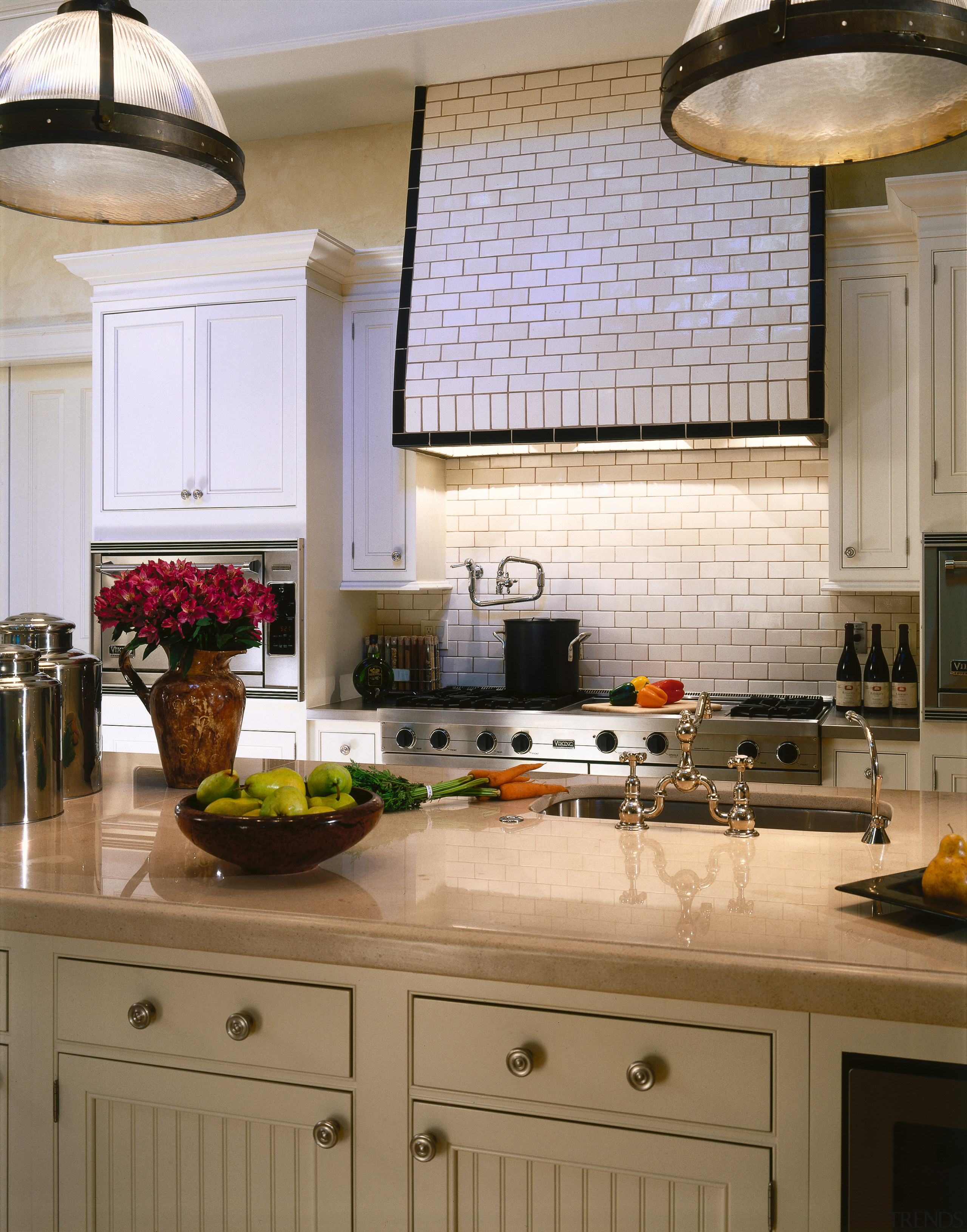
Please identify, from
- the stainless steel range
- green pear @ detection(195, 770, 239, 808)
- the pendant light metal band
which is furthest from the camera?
the stainless steel range

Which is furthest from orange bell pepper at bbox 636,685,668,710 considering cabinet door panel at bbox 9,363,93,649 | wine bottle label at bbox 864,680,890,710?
cabinet door panel at bbox 9,363,93,649

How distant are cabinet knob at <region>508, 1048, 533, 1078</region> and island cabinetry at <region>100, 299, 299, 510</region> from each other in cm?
302

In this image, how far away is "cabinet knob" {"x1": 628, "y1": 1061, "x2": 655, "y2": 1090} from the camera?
1354 mm

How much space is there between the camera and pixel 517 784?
2363 millimetres

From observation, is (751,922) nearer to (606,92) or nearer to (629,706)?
(629,706)

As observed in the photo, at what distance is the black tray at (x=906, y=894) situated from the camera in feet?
4.66

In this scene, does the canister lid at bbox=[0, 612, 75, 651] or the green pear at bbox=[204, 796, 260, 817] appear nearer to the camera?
the green pear at bbox=[204, 796, 260, 817]

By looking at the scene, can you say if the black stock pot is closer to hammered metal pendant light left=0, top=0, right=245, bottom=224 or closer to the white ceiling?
the white ceiling

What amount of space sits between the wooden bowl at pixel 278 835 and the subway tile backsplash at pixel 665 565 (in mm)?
2851

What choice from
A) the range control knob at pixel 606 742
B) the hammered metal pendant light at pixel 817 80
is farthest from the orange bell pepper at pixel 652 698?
the hammered metal pendant light at pixel 817 80

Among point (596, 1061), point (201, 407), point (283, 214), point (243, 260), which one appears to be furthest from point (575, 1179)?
point (283, 214)

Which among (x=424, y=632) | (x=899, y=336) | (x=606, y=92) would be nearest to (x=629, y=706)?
(x=424, y=632)

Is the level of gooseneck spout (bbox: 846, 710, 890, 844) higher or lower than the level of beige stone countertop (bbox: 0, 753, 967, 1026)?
higher

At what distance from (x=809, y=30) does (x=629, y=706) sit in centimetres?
273
